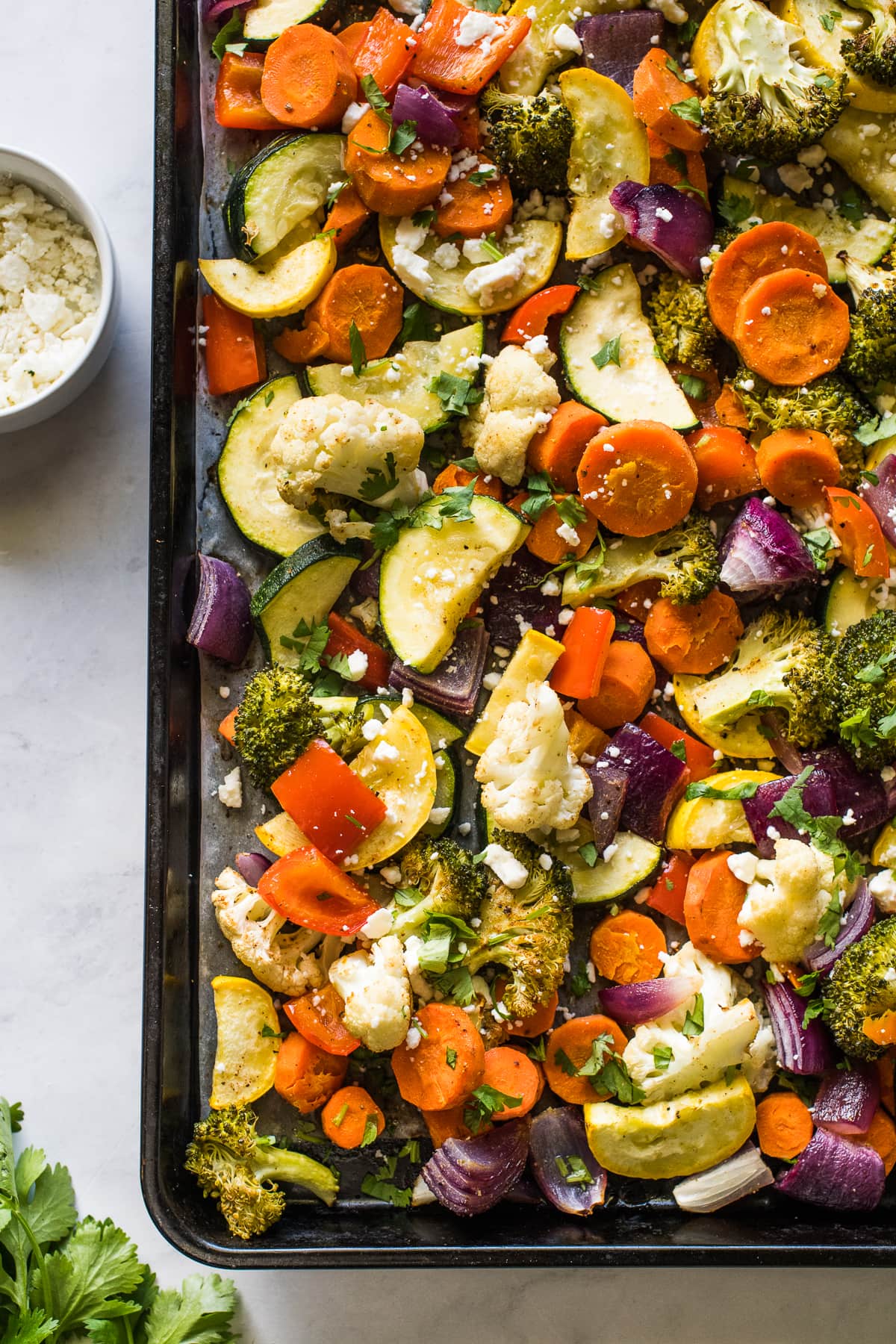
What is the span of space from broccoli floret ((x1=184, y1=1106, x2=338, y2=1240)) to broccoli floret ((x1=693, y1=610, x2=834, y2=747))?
141 centimetres

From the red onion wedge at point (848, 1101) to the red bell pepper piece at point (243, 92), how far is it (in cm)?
266

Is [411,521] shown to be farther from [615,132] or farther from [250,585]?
[615,132]

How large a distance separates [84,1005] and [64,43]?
2.55 m

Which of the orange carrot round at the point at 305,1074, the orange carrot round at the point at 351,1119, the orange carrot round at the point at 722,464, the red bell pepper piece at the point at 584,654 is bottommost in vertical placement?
the orange carrot round at the point at 351,1119

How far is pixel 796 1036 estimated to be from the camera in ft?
9.12

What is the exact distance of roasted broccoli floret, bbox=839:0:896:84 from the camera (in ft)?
9.26

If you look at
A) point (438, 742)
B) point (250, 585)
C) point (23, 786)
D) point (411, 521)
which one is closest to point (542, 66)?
point (411, 521)

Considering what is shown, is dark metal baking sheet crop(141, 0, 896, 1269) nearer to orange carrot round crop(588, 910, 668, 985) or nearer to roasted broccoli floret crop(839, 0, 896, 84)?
orange carrot round crop(588, 910, 668, 985)

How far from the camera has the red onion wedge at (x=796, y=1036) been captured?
2.77 metres

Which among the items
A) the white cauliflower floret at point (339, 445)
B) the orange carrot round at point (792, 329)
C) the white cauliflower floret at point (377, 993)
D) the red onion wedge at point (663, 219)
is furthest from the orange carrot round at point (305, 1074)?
the red onion wedge at point (663, 219)

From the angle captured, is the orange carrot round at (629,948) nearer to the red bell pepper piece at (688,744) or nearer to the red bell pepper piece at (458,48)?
the red bell pepper piece at (688,744)

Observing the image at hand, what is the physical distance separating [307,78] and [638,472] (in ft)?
4.03

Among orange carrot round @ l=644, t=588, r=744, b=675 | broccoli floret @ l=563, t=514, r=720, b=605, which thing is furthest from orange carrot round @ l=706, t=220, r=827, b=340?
orange carrot round @ l=644, t=588, r=744, b=675

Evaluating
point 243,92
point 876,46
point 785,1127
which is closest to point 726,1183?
point 785,1127
